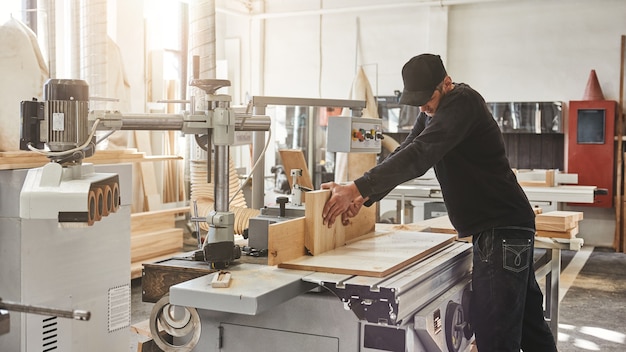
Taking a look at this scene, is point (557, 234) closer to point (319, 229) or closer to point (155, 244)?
point (319, 229)

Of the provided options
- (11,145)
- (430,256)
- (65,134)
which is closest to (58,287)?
(11,145)

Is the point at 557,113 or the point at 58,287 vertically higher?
the point at 557,113

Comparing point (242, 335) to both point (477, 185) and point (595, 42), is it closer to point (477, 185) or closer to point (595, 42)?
point (477, 185)

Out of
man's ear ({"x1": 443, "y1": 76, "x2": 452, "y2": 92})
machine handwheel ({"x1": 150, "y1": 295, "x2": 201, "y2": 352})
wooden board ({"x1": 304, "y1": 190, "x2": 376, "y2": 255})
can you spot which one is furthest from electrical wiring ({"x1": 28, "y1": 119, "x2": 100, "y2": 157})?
man's ear ({"x1": 443, "y1": 76, "x2": 452, "y2": 92})

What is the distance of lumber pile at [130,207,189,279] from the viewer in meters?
4.59

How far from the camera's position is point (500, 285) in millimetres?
1975

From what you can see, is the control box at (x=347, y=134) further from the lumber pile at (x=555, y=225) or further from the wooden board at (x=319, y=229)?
the lumber pile at (x=555, y=225)

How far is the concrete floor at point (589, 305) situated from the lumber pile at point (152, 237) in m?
0.23

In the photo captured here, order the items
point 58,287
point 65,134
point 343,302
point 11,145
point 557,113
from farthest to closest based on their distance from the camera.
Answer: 1. point 557,113
2. point 11,145
3. point 58,287
4. point 343,302
5. point 65,134

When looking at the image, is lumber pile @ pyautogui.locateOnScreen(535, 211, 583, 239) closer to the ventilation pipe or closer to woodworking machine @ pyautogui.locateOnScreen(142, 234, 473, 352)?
woodworking machine @ pyautogui.locateOnScreen(142, 234, 473, 352)

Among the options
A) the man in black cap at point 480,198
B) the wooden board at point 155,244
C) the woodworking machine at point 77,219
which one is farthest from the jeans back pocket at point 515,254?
the wooden board at point 155,244

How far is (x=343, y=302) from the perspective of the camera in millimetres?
1519

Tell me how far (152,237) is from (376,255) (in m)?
3.20

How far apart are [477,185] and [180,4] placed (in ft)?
17.7
